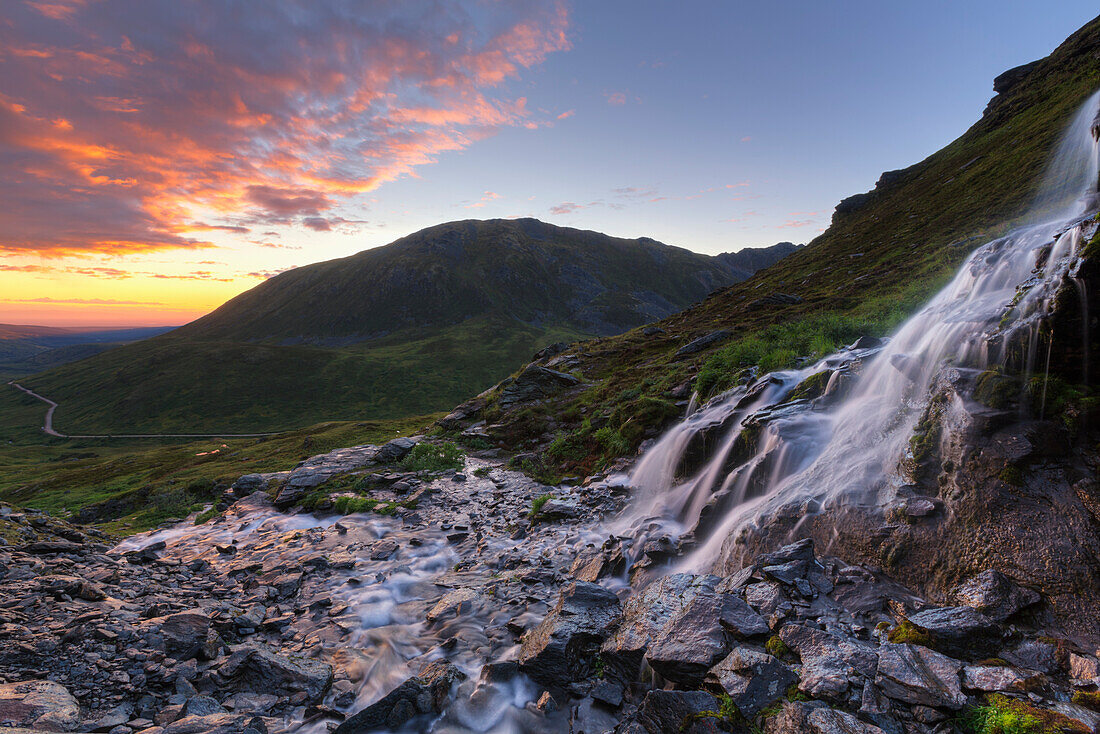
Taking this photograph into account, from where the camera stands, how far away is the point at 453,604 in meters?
11.1

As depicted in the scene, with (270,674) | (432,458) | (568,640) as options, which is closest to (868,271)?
(432,458)

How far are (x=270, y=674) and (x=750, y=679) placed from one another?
8.67m

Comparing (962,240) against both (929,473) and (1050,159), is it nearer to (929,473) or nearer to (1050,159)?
(1050,159)

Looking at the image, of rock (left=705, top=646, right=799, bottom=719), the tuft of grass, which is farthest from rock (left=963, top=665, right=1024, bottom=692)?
the tuft of grass

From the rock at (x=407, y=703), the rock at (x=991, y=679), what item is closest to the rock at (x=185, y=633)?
the rock at (x=407, y=703)

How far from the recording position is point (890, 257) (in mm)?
48844

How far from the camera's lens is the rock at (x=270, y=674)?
312 inches

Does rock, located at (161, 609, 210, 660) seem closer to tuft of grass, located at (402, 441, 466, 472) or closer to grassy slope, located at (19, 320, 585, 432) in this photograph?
tuft of grass, located at (402, 441, 466, 472)

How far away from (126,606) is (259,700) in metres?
4.59

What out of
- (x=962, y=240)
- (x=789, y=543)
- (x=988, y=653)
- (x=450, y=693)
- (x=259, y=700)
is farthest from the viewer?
(x=962, y=240)

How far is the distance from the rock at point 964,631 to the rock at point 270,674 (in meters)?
10.7

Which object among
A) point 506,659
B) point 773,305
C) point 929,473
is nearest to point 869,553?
point 929,473

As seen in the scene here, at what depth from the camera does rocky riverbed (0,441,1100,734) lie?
587 centimetres

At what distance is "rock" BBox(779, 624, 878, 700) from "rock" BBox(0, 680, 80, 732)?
10637mm
